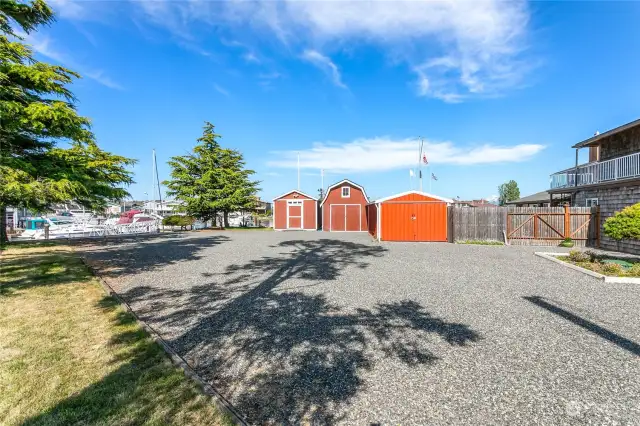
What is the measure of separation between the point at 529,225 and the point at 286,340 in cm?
1618

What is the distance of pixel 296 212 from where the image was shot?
96.4ft

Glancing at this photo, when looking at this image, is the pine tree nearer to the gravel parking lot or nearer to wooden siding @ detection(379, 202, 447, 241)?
wooden siding @ detection(379, 202, 447, 241)

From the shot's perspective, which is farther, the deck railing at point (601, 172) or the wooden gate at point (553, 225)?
the wooden gate at point (553, 225)

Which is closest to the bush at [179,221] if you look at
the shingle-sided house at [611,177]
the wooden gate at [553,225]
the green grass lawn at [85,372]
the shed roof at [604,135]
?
the green grass lawn at [85,372]

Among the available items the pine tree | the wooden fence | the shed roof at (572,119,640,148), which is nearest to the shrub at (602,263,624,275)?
the wooden fence

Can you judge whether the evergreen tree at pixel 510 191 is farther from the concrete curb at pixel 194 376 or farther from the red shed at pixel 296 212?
the concrete curb at pixel 194 376

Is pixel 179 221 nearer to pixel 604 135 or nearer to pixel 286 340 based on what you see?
pixel 286 340

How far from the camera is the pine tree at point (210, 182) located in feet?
97.2

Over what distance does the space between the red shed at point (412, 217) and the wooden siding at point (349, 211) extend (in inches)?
360

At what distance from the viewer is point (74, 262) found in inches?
392

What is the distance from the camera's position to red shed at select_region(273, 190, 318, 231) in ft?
96.4

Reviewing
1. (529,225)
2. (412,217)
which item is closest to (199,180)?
(412,217)

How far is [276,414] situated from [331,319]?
2507 millimetres

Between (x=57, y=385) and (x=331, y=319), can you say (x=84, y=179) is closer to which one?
(x=57, y=385)
